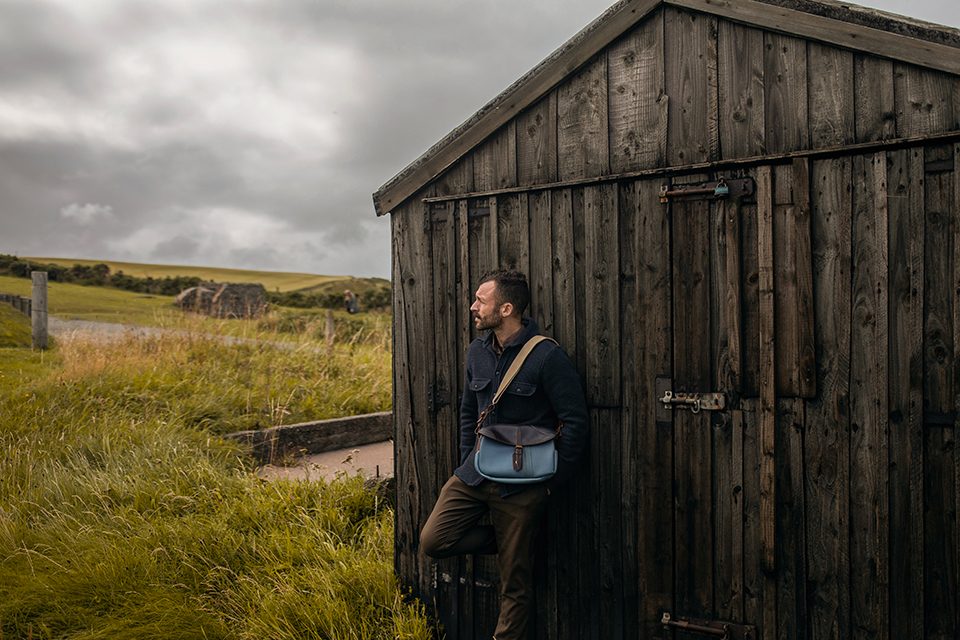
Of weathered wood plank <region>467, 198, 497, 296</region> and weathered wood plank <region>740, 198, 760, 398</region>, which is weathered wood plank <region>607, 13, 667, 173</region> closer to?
weathered wood plank <region>740, 198, 760, 398</region>

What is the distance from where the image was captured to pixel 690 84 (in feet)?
12.5

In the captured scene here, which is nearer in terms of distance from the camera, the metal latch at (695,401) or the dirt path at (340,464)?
the metal latch at (695,401)

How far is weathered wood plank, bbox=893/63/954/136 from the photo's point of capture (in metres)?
3.17

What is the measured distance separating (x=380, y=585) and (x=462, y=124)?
130 inches

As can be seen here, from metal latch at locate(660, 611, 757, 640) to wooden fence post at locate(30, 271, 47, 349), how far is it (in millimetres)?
14168

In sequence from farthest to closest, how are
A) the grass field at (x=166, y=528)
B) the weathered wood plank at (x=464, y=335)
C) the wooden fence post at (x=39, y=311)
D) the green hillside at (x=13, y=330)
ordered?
the green hillside at (x=13, y=330)
the wooden fence post at (x=39, y=311)
the weathered wood plank at (x=464, y=335)
the grass field at (x=166, y=528)

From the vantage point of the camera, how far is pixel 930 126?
3.20 m

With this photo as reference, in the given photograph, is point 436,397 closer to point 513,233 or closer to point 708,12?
point 513,233

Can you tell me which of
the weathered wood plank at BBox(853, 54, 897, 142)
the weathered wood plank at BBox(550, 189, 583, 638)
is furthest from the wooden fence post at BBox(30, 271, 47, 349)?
the weathered wood plank at BBox(853, 54, 897, 142)

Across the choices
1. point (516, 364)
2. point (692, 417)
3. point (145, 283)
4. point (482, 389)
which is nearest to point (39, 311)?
point (482, 389)

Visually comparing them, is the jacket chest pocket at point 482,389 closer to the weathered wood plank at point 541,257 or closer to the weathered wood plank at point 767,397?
the weathered wood plank at point 541,257

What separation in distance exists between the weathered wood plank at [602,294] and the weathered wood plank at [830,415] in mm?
1072

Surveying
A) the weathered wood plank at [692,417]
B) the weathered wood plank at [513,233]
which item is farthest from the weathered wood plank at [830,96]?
the weathered wood plank at [513,233]

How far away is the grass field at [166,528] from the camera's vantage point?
452cm
